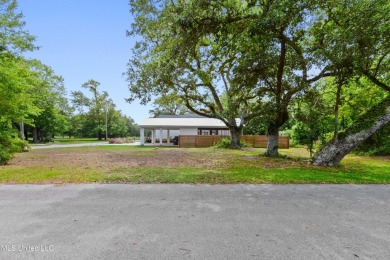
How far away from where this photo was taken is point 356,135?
9539mm

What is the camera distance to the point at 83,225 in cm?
345

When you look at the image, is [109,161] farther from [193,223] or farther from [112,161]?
[193,223]

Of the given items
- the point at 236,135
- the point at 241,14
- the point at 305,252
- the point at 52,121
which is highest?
the point at 241,14

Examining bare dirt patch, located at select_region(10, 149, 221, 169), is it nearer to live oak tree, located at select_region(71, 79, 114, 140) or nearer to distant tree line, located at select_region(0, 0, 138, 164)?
distant tree line, located at select_region(0, 0, 138, 164)

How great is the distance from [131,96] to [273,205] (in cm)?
1525

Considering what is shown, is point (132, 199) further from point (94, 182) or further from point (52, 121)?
point (52, 121)

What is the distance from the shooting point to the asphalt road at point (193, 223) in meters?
2.71

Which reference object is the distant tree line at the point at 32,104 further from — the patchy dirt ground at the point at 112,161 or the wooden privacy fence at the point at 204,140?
the wooden privacy fence at the point at 204,140

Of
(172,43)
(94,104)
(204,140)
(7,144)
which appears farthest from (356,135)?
(94,104)

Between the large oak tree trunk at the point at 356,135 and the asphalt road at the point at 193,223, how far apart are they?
4.56 m

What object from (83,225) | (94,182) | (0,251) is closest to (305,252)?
(83,225)

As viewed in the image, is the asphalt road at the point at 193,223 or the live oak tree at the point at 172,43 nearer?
the asphalt road at the point at 193,223

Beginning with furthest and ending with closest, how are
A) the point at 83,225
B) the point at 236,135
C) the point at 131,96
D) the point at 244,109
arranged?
the point at 236,135 → the point at 244,109 → the point at 131,96 → the point at 83,225

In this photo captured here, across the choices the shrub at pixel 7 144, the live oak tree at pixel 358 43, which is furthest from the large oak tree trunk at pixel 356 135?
the shrub at pixel 7 144
